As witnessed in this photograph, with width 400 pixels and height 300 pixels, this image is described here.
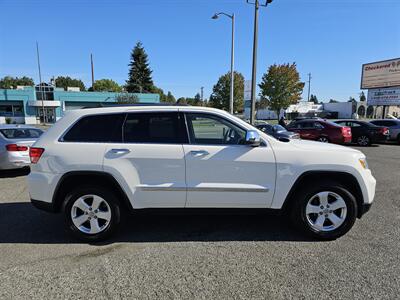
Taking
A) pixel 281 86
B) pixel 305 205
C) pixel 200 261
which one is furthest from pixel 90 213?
pixel 281 86

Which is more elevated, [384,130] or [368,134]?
[384,130]

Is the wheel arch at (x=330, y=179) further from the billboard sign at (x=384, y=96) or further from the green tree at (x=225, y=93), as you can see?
the green tree at (x=225, y=93)

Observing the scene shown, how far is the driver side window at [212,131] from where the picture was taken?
3.78 metres

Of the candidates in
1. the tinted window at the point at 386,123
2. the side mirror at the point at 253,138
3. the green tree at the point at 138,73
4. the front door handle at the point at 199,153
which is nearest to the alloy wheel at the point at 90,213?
the front door handle at the point at 199,153

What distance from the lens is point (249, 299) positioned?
2.66 meters

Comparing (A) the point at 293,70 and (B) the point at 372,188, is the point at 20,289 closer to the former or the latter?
(B) the point at 372,188

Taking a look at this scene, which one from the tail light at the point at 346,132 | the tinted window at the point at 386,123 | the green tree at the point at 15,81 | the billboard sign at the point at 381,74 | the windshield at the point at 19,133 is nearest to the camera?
the windshield at the point at 19,133

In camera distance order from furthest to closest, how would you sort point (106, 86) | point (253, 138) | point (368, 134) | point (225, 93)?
point (106, 86)
point (225, 93)
point (368, 134)
point (253, 138)

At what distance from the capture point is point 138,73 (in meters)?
62.8

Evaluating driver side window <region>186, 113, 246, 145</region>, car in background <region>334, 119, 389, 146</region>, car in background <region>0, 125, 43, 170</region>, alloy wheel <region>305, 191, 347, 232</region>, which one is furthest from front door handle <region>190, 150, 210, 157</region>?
car in background <region>334, 119, 389, 146</region>

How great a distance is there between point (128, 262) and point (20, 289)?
3.46 feet

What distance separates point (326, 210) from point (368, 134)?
14016 millimetres

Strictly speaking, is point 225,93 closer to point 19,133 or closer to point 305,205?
point 19,133

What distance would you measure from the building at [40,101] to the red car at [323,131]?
33067 millimetres
